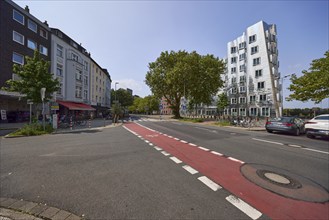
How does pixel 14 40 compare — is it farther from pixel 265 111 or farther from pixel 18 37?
pixel 265 111

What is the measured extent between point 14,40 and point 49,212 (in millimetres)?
26994

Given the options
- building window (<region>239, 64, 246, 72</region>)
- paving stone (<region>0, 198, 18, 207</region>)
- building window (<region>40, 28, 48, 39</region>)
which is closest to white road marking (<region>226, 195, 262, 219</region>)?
paving stone (<region>0, 198, 18, 207</region>)

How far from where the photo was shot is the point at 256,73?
43031 mm

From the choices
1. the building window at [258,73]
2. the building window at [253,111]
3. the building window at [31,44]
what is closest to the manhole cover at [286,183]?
the building window at [31,44]

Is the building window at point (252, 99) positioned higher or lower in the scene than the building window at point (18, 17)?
lower

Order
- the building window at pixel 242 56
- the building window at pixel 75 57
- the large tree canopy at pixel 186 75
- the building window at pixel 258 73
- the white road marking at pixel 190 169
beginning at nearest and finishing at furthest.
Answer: the white road marking at pixel 190 169 → the building window at pixel 75 57 → the large tree canopy at pixel 186 75 → the building window at pixel 258 73 → the building window at pixel 242 56

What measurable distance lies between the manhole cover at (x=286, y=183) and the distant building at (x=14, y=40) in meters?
22.0

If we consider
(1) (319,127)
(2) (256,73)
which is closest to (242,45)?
(2) (256,73)

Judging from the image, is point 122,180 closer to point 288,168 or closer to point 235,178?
point 235,178

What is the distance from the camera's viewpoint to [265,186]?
3.90 m

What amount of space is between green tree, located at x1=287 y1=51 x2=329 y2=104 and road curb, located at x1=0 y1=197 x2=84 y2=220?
77.5 ft

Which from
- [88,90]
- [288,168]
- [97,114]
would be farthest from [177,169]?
[97,114]

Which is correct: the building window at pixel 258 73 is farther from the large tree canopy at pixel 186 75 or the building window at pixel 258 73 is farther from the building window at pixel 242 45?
the large tree canopy at pixel 186 75

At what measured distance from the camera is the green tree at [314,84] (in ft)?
59.7
